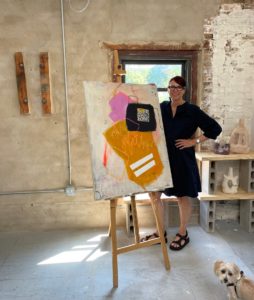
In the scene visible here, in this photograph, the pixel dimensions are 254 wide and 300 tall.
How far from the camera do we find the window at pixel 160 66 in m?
2.89

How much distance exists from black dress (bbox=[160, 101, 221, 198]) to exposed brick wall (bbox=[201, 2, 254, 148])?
→ 543 mm

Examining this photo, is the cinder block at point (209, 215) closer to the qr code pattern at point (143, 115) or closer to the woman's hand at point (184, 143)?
the woman's hand at point (184, 143)

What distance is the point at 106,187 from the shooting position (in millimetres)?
2021

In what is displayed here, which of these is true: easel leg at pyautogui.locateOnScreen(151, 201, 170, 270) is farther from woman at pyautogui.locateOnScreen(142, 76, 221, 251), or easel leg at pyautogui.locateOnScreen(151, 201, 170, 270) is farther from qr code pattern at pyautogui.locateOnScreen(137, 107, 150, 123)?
qr code pattern at pyautogui.locateOnScreen(137, 107, 150, 123)

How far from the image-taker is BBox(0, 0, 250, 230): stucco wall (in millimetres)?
2734

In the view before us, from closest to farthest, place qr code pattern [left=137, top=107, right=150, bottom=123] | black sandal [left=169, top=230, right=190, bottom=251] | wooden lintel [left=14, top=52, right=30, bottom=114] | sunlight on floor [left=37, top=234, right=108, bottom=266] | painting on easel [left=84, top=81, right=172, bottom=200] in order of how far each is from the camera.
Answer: painting on easel [left=84, top=81, right=172, bottom=200], qr code pattern [left=137, top=107, right=150, bottom=123], sunlight on floor [left=37, top=234, right=108, bottom=266], black sandal [left=169, top=230, right=190, bottom=251], wooden lintel [left=14, top=52, right=30, bottom=114]

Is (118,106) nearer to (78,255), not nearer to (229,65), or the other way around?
(78,255)

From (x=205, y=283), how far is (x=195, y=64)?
199 cm

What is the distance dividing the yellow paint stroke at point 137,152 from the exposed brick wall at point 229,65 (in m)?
1.05

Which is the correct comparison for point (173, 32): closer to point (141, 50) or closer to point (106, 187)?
point (141, 50)

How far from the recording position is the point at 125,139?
2.12 meters

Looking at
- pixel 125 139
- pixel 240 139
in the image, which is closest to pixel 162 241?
pixel 125 139

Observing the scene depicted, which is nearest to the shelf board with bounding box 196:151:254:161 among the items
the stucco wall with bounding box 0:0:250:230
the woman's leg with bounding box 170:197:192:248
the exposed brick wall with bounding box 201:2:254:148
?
the exposed brick wall with bounding box 201:2:254:148

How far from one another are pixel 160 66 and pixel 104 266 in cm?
198
